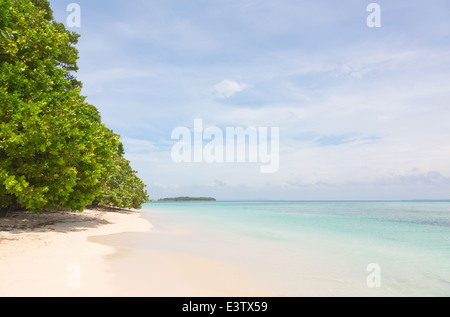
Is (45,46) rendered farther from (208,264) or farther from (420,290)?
(420,290)

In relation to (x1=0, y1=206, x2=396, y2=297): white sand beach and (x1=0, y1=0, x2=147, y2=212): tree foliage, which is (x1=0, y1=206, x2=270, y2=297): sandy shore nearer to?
(x1=0, y1=206, x2=396, y2=297): white sand beach

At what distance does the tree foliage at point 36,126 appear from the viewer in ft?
36.0

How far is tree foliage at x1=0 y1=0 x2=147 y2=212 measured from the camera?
10984 mm

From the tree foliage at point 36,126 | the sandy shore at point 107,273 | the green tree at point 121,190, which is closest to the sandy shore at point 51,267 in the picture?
the sandy shore at point 107,273

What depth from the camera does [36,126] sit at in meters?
11.1

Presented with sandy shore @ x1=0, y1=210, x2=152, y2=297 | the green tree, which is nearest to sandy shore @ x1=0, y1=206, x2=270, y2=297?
sandy shore @ x1=0, y1=210, x2=152, y2=297

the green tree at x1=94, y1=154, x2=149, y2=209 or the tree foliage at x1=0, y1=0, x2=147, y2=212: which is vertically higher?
the tree foliage at x1=0, y1=0, x2=147, y2=212

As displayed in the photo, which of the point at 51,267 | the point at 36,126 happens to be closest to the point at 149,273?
the point at 51,267

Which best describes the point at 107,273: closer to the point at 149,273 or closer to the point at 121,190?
the point at 149,273

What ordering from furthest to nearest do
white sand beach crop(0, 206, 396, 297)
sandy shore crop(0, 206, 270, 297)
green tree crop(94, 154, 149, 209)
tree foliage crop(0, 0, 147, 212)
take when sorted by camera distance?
green tree crop(94, 154, 149, 209), tree foliage crop(0, 0, 147, 212), white sand beach crop(0, 206, 396, 297), sandy shore crop(0, 206, 270, 297)

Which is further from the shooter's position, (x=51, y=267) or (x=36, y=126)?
(x=36, y=126)

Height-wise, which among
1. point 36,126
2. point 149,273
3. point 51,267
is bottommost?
point 149,273
